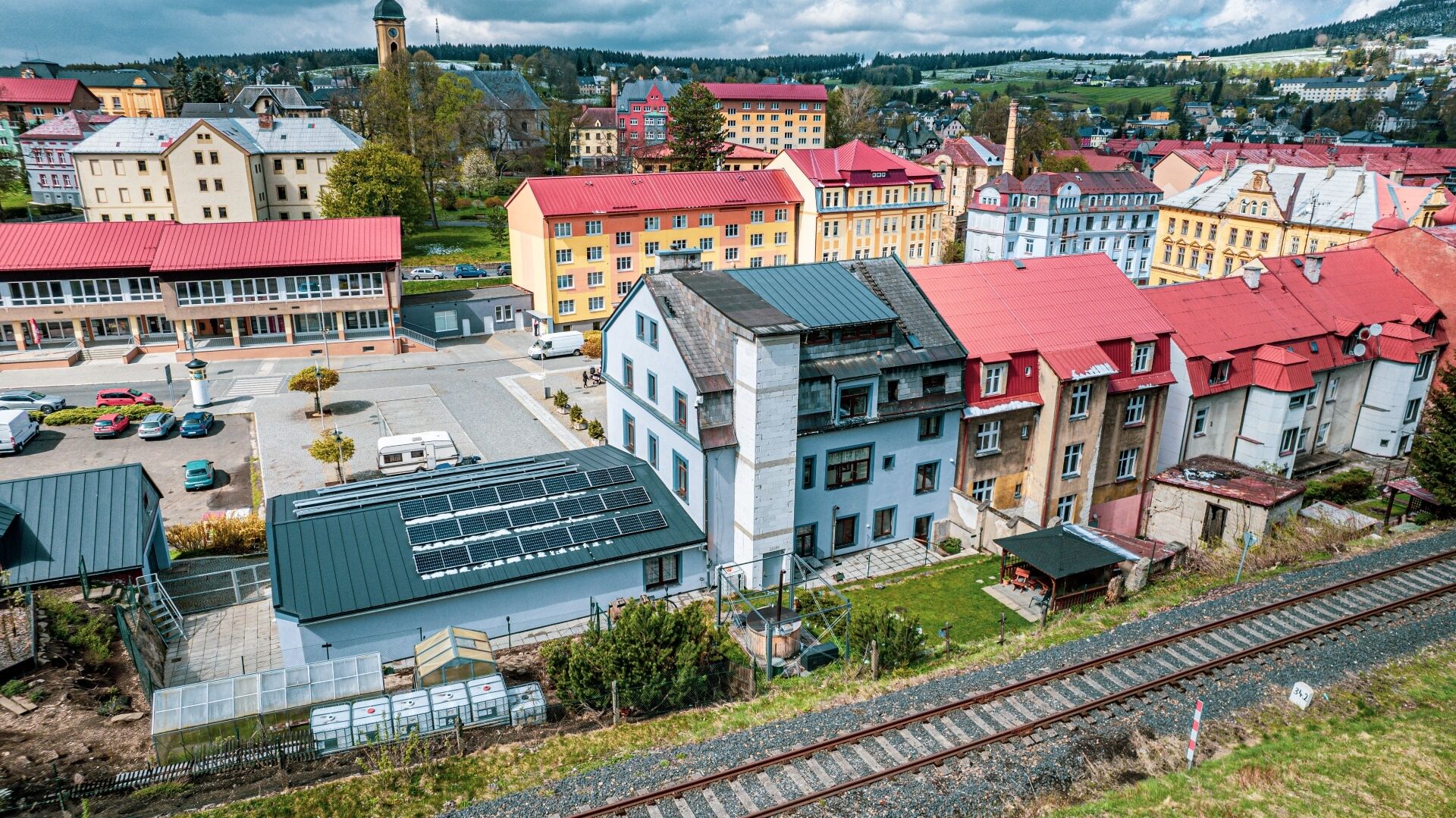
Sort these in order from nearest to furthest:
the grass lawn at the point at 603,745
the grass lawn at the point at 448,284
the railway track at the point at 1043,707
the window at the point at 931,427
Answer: the grass lawn at the point at 603,745
the railway track at the point at 1043,707
the window at the point at 931,427
the grass lawn at the point at 448,284

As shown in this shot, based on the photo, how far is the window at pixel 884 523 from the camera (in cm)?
3562

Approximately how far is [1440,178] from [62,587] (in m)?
137

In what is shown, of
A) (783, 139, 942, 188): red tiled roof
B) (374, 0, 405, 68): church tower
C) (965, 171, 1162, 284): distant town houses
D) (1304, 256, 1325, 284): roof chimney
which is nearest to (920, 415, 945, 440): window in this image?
Result: (1304, 256, 1325, 284): roof chimney

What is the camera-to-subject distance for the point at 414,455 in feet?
A: 140

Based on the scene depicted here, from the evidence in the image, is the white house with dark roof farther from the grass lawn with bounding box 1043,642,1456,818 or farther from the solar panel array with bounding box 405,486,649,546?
the grass lawn with bounding box 1043,642,1456,818

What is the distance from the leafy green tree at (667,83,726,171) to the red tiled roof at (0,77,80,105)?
10464 cm

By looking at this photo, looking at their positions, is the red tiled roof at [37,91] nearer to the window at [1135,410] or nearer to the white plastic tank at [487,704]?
the white plastic tank at [487,704]

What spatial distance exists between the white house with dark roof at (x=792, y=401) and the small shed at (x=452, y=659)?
9636 mm

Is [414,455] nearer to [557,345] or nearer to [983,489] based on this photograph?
[557,345]

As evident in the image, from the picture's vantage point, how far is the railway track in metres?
18.7

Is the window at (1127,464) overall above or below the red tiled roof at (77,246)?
below

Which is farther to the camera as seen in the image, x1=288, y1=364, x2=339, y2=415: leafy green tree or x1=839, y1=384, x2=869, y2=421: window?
x1=288, y1=364, x2=339, y2=415: leafy green tree

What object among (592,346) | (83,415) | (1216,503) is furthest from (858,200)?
(83,415)

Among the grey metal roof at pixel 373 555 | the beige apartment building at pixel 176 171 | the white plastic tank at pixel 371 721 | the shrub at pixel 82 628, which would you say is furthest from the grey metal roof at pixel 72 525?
the beige apartment building at pixel 176 171
